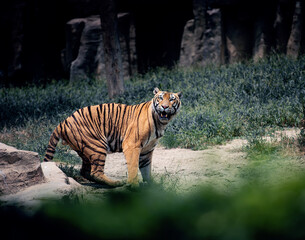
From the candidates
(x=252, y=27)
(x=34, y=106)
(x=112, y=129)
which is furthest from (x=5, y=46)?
(x=112, y=129)

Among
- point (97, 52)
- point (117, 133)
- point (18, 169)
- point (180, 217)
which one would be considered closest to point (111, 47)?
point (97, 52)

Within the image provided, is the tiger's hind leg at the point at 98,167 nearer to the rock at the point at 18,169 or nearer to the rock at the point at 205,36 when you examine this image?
the rock at the point at 18,169

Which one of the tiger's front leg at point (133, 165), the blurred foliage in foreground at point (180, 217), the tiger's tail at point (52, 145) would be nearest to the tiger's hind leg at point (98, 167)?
the tiger's front leg at point (133, 165)

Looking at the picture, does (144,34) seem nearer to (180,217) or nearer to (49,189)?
(49,189)

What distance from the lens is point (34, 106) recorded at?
10422mm

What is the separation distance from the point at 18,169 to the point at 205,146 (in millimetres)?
3328

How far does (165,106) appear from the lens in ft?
15.3

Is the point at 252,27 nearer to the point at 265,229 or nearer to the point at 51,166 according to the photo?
the point at 51,166

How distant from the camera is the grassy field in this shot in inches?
22.3

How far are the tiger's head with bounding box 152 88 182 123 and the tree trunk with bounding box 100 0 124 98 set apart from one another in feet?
19.0

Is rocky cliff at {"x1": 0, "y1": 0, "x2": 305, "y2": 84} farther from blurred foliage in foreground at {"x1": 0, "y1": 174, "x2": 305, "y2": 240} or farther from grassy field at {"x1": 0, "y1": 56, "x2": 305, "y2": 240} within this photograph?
blurred foliage in foreground at {"x1": 0, "y1": 174, "x2": 305, "y2": 240}

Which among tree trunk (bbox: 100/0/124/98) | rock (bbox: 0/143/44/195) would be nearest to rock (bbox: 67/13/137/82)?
tree trunk (bbox: 100/0/124/98)

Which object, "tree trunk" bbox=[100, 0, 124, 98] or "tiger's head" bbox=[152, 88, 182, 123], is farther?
"tree trunk" bbox=[100, 0, 124, 98]

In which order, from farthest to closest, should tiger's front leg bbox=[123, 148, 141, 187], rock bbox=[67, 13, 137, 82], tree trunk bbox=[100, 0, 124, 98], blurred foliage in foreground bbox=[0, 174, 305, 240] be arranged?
rock bbox=[67, 13, 137, 82]
tree trunk bbox=[100, 0, 124, 98]
tiger's front leg bbox=[123, 148, 141, 187]
blurred foliage in foreground bbox=[0, 174, 305, 240]
